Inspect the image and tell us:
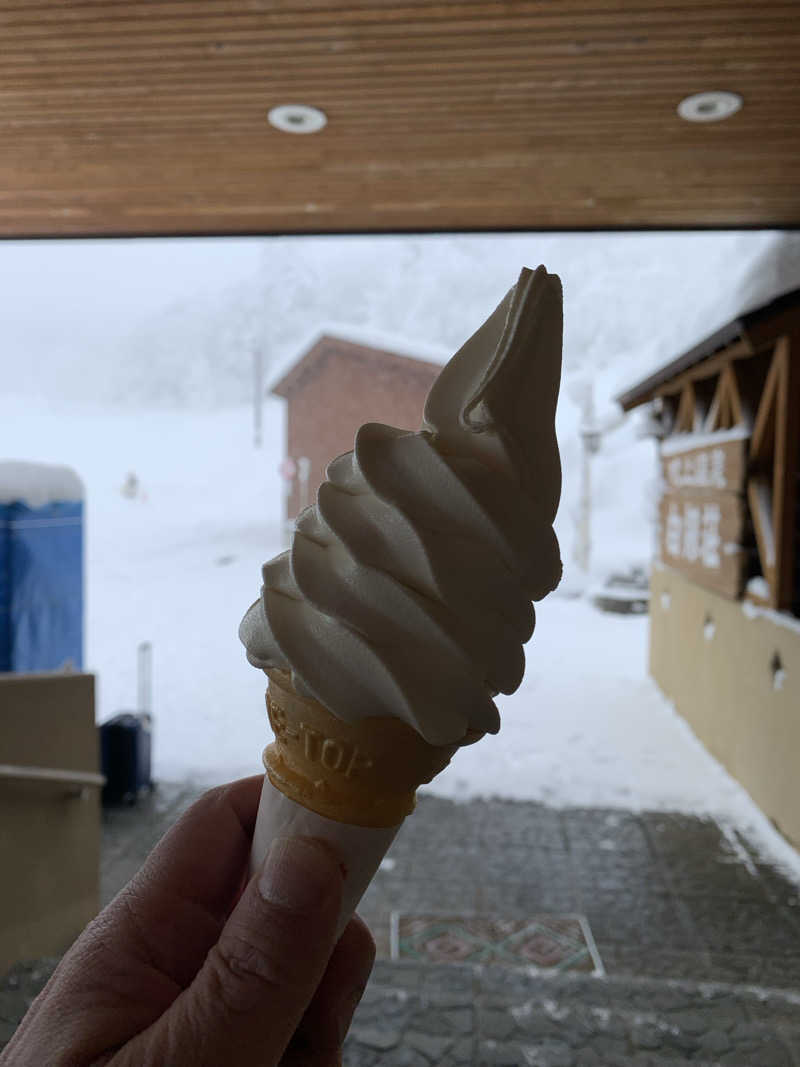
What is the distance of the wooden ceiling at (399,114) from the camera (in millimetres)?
3168

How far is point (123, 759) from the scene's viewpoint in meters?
Answer: 5.62

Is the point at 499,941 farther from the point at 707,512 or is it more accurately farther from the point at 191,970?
the point at 707,512

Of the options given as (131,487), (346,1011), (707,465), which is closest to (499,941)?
(346,1011)

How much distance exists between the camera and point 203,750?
22.3ft

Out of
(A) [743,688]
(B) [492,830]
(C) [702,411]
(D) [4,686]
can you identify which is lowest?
(B) [492,830]

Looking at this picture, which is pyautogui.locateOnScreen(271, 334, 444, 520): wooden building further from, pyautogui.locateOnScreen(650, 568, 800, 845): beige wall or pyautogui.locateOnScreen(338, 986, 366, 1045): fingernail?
pyautogui.locateOnScreen(338, 986, 366, 1045): fingernail

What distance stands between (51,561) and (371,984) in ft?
16.6

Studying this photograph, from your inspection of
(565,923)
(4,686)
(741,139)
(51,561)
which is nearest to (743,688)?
(565,923)

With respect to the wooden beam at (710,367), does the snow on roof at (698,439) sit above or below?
below

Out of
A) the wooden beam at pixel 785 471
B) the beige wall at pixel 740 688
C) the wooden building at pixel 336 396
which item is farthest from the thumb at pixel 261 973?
the wooden building at pixel 336 396

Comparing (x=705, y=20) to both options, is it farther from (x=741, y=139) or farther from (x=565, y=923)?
(x=565, y=923)

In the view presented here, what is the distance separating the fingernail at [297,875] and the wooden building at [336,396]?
56.9 ft

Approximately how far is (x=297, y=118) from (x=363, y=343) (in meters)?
15.0

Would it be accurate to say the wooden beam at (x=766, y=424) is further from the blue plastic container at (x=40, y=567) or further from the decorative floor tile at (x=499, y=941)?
the blue plastic container at (x=40, y=567)
